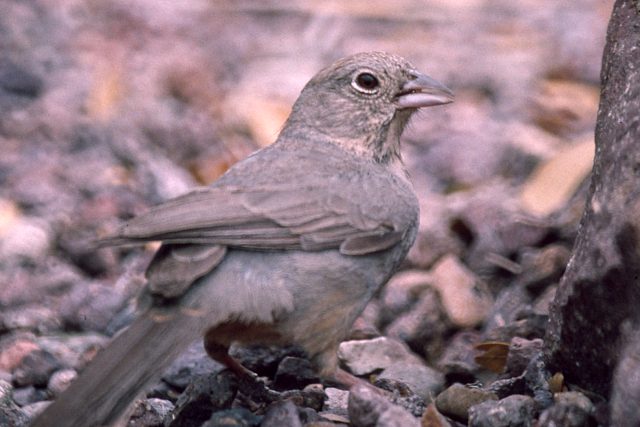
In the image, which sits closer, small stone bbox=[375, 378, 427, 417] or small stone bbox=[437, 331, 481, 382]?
small stone bbox=[375, 378, 427, 417]

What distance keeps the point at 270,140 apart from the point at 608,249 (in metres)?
3.94

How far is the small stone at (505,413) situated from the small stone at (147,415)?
1.08 metres

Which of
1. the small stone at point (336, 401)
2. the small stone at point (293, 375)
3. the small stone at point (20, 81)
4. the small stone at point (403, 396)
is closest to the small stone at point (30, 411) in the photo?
the small stone at point (293, 375)

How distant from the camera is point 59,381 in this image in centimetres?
419

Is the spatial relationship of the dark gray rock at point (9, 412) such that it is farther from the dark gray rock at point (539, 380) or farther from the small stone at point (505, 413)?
the dark gray rock at point (539, 380)

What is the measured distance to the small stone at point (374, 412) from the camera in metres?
3.22

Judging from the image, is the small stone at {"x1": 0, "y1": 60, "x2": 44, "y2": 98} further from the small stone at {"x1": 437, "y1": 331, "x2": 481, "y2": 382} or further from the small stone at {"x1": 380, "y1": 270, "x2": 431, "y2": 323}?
the small stone at {"x1": 437, "y1": 331, "x2": 481, "y2": 382}

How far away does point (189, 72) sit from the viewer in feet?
25.2

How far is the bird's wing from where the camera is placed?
3561mm

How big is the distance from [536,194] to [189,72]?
276 cm

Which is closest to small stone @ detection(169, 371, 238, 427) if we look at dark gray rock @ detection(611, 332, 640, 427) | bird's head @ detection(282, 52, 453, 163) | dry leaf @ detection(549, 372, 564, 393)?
dry leaf @ detection(549, 372, 564, 393)

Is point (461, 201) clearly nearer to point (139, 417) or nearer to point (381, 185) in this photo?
point (381, 185)

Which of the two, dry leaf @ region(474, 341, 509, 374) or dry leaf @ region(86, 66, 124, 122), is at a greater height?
dry leaf @ region(86, 66, 124, 122)

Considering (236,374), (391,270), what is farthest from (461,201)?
(236,374)
